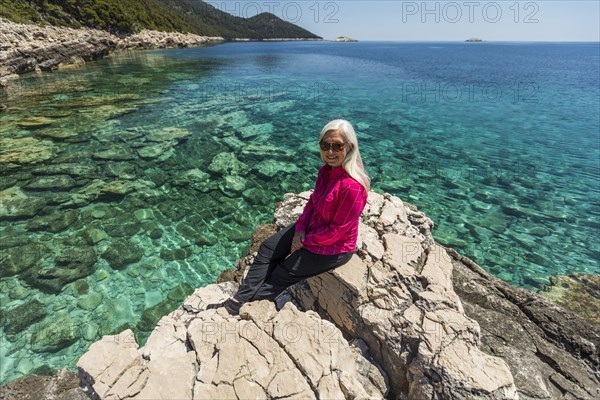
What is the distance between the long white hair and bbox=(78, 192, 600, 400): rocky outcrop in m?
1.68

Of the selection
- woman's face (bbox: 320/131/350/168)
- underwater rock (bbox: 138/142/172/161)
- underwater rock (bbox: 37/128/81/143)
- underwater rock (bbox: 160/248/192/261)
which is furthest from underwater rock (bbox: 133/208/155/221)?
underwater rock (bbox: 37/128/81/143)

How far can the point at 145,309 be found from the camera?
7344 mm

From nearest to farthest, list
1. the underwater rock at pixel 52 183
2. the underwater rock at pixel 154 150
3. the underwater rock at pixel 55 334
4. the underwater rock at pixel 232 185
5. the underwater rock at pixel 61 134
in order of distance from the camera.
Answer: the underwater rock at pixel 55 334, the underwater rock at pixel 52 183, the underwater rock at pixel 232 185, the underwater rock at pixel 154 150, the underwater rock at pixel 61 134

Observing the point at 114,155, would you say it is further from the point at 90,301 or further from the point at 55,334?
the point at 55,334

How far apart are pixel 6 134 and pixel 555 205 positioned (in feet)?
91.7

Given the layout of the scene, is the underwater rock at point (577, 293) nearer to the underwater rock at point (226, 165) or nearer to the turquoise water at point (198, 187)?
the turquoise water at point (198, 187)

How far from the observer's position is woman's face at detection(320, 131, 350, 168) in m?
4.09

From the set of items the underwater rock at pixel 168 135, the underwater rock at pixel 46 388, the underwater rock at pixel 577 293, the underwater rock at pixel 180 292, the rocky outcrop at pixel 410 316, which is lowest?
the underwater rock at pixel 577 293

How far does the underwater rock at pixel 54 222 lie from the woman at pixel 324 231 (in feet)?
25.5

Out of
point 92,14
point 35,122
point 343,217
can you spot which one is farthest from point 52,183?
point 92,14

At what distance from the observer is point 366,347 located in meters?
4.60

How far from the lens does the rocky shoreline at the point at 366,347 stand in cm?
371

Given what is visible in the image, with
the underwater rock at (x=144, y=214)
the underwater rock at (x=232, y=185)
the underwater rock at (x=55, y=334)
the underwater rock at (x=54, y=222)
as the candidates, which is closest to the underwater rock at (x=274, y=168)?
the underwater rock at (x=232, y=185)

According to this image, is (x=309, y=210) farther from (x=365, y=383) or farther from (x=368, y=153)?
(x=368, y=153)
